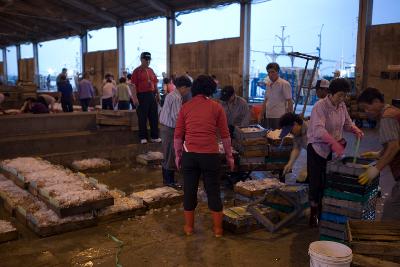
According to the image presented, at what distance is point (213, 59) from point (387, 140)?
15.8m

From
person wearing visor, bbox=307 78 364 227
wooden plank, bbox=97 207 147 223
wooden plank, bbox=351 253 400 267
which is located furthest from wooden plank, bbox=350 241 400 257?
wooden plank, bbox=97 207 147 223

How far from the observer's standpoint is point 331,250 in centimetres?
285

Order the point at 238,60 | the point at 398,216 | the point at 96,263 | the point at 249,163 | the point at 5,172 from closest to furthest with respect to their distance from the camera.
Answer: the point at 398,216 → the point at 96,263 → the point at 249,163 → the point at 5,172 → the point at 238,60

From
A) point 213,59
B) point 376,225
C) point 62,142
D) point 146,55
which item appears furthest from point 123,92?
point 376,225

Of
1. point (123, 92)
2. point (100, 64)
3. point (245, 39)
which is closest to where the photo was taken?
point (123, 92)

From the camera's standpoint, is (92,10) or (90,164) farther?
(92,10)

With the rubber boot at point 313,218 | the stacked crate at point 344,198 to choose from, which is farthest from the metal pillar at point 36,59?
the stacked crate at point 344,198

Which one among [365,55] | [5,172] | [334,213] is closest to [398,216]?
[334,213]

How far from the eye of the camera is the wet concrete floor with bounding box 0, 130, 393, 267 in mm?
3902

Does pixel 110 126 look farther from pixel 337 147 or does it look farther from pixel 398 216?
pixel 398 216

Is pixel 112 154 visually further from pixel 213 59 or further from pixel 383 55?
pixel 213 59

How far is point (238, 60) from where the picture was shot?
17.5m

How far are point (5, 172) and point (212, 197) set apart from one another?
13.4 feet

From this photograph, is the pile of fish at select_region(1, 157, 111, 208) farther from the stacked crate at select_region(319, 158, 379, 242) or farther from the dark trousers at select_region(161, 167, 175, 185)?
the stacked crate at select_region(319, 158, 379, 242)
